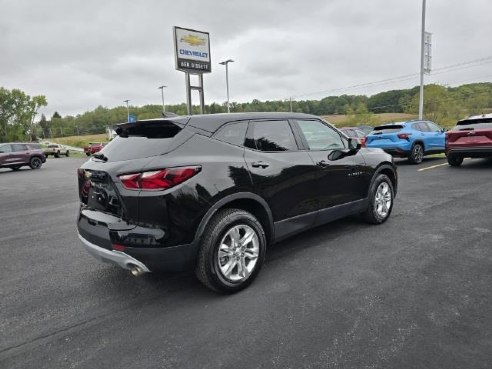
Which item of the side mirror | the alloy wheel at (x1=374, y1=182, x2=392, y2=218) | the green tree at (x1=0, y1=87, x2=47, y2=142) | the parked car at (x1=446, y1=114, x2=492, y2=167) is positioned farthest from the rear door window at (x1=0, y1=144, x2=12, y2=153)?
the green tree at (x1=0, y1=87, x2=47, y2=142)

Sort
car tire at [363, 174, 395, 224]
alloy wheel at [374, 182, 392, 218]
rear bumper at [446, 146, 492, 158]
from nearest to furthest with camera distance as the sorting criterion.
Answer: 1. car tire at [363, 174, 395, 224]
2. alloy wheel at [374, 182, 392, 218]
3. rear bumper at [446, 146, 492, 158]

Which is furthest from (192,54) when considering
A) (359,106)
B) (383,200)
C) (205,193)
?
(359,106)

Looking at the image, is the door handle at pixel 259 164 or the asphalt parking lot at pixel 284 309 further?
the door handle at pixel 259 164

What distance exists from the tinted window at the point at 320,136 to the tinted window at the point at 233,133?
2.98 feet

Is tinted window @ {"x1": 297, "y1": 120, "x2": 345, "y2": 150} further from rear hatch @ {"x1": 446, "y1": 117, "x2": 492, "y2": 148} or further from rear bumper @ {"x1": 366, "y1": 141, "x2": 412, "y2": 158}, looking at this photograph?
rear bumper @ {"x1": 366, "y1": 141, "x2": 412, "y2": 158}

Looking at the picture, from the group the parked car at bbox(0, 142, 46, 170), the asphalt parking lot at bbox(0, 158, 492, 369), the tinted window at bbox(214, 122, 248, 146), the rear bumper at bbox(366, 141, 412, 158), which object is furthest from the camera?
the parked car at bbox(0, 142, 46, 170)

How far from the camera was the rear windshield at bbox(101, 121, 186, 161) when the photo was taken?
2914 millimetres

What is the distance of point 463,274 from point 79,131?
466 feet

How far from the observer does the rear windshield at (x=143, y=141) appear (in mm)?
2914

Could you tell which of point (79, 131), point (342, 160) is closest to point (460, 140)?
point (342, 160)

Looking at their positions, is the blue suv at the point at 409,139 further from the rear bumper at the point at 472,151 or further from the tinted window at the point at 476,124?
the tinted window at the point at 476,124

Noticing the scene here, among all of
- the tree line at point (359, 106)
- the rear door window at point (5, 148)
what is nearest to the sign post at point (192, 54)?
the rear door window at point (5, 148)

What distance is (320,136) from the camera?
4203mm

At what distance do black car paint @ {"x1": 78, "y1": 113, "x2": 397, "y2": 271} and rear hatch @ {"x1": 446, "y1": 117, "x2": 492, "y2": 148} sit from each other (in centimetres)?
807
